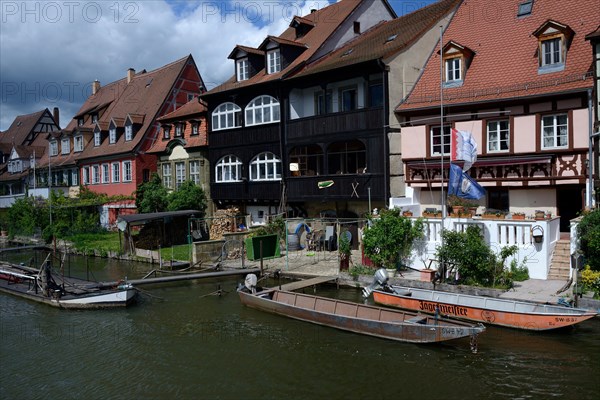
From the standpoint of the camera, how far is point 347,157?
28938 mm

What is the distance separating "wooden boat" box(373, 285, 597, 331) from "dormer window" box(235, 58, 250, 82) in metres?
19.3

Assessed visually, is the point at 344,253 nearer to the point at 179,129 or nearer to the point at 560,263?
the point at 560,263

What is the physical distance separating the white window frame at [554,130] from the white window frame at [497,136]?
4.71 feet

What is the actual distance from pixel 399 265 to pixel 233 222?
1453 cm

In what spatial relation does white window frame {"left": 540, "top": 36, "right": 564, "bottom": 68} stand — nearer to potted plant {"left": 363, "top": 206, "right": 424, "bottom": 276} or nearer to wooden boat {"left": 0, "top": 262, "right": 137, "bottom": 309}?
potted plant {"left": 363, "top": 206, "right": 424, "bottom": 276}

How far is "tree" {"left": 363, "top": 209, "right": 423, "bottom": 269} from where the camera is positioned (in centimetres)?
2153

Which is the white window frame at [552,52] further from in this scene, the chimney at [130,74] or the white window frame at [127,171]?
the chimney at [130,74]

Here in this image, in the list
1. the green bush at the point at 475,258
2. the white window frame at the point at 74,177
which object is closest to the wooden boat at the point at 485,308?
the green bush at the point at 475,258

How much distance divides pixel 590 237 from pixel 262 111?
19.5 metres

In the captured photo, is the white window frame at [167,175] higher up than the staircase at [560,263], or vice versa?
the white window frame at [167,175]

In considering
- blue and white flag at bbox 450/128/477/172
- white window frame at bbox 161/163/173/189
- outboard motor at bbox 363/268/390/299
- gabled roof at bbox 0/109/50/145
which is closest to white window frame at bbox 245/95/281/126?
white window frame at bbox 161/163/173/189

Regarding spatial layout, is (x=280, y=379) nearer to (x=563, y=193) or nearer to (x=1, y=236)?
(x=563, y=193)

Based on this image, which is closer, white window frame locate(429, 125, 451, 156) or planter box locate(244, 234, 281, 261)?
white window frame locate(429, 125, 451, 156)

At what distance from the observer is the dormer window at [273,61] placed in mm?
32219
